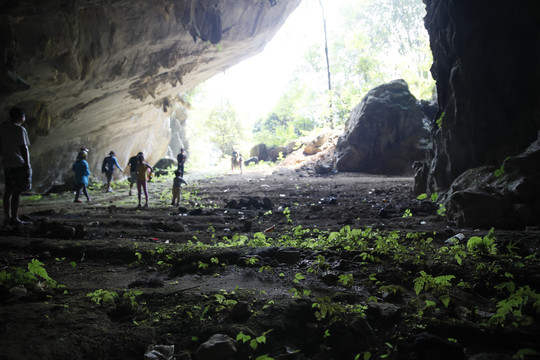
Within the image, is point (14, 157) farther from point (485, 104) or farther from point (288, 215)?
point (485, 104)

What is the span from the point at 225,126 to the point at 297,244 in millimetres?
39630

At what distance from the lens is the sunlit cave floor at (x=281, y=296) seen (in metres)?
2.03

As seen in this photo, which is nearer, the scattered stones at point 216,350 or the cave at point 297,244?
the scattered stones at point 216,350

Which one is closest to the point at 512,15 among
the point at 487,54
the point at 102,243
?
the point at 487,54

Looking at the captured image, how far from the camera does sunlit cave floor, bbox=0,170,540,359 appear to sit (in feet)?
6.66

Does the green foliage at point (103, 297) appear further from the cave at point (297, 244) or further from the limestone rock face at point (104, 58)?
the limestone rock face at point (104, 58)

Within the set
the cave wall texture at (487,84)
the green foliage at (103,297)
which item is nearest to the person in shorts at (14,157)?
the green foliage at (103,297)

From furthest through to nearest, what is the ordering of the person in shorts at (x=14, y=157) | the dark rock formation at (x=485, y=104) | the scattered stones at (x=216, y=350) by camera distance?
the person in shorts at (x=14, y=157) < the dark rock formation at (x=485, y=104) < the scattered stones at (x=216, y=350)

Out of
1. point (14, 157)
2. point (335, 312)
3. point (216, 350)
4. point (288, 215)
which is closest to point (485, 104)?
point (288, 215)

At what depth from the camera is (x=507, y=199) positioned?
180 inches

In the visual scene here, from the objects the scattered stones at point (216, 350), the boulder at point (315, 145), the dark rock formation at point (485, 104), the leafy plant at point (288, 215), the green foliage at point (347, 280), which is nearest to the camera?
the scattered stones at point (216, 350)

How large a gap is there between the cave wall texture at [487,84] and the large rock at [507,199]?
0.85 metres

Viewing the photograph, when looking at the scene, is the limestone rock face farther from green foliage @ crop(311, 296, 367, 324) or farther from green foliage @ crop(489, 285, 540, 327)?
green foliage @ crop(489, 285, 540, 327)

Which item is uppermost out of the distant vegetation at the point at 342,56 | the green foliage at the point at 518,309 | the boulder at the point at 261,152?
the distant vegetation at the point at 342,56
